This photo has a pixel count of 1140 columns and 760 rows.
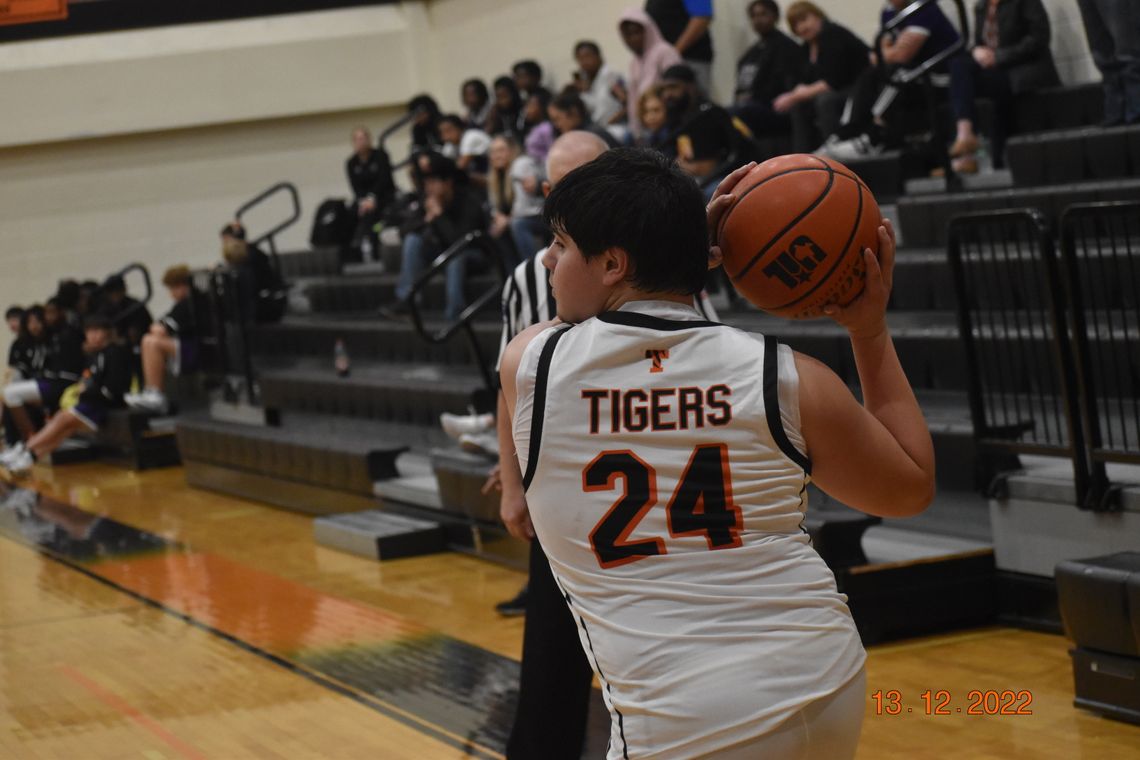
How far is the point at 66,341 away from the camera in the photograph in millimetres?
14125

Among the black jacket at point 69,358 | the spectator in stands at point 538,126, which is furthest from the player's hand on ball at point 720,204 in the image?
the black jacket at point 69,358

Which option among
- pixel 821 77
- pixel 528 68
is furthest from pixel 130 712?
pixel 528 68

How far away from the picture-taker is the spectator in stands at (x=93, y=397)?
42.0 ft

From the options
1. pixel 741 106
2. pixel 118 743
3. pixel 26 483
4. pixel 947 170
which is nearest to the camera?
pixel 118 743

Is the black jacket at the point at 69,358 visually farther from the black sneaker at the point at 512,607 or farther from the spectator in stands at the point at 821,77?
the black sneaker at the point at 512,607

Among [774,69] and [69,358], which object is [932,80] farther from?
[69,358]

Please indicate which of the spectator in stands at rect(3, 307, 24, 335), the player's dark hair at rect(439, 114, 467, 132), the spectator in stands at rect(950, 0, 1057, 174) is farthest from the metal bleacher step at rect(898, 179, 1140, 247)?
the spectator in stands at rect(3, 307, 24, 335)

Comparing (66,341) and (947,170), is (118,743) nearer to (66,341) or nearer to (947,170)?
(947,170)

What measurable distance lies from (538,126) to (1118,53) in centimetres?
555

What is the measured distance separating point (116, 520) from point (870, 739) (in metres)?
6.98

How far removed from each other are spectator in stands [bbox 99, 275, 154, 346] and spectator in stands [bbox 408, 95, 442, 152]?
3102 millimetres

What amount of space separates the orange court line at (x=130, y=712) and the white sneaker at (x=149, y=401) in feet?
24.5

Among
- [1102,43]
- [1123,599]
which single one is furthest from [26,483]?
[1123,599]

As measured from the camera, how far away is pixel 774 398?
69.2 inches
